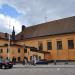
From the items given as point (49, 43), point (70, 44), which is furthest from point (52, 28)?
point (70, 44)

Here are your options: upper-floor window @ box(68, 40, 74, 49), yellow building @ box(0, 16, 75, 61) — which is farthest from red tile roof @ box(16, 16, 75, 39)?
A: upper-floor window @ box(68, 40, 74, 49)

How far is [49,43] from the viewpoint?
83.7m

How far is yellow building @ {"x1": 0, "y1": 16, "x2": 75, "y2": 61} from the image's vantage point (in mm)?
78125

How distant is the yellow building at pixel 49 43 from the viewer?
78.1 meters

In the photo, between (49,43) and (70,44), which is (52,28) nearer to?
(49,43)

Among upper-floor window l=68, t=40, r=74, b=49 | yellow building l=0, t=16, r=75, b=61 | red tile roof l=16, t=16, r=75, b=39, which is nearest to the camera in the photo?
upper-floor window l=68, t=40, r=74, b=49

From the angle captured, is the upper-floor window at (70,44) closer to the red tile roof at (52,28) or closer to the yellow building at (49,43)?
the yellow building at (49,43)

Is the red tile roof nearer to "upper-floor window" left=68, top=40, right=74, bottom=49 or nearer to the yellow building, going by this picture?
the yellow building

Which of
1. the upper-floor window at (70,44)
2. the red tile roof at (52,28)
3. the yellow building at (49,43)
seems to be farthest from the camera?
the red tile roof at (52,28)

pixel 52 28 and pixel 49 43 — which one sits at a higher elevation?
pixel 52 28

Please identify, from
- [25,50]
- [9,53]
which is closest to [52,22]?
[25,50]

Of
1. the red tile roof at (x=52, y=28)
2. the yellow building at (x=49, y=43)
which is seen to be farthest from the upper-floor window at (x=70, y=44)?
the red tile roof at (x=52, y=28)

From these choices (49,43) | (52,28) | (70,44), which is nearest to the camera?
(70,44)

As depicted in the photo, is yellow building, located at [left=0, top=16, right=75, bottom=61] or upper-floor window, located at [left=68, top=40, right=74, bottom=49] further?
yellow building, located at [left=0, top=16, right=75, bottom=61]
